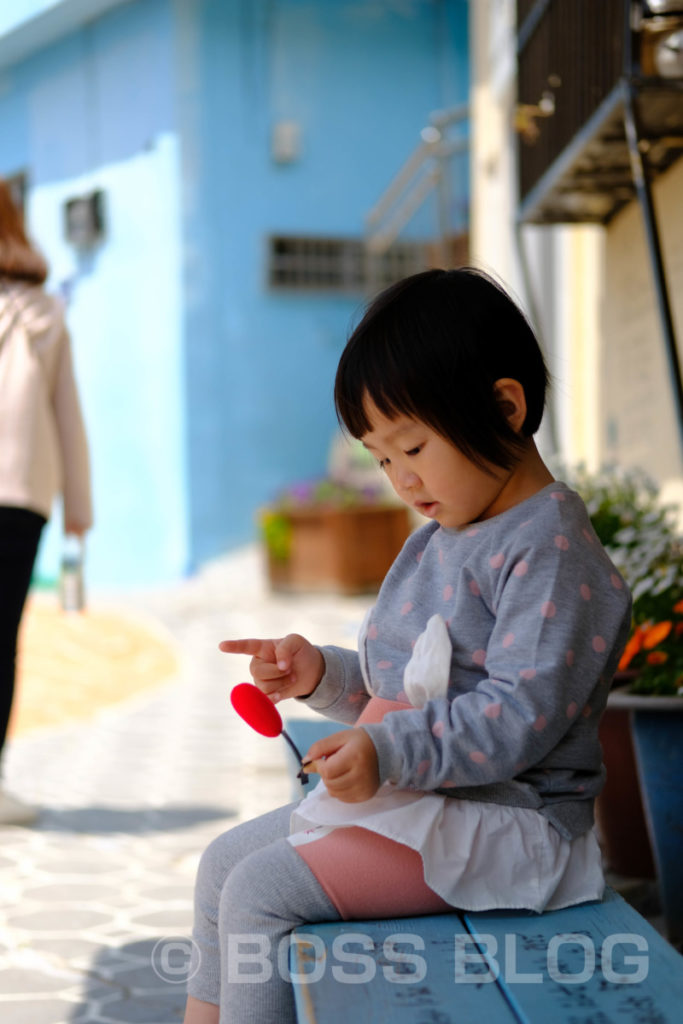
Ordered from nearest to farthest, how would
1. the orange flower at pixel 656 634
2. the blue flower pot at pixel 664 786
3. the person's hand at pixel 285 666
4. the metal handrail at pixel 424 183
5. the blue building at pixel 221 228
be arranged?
1. the person's hand at pixel 285 666
2. the blue flower pot at pixel 664 786
3. the orange flower at pixel 656 634
4. the metal handrail at pixel 424 183
5. the blue building at pixel 221 228

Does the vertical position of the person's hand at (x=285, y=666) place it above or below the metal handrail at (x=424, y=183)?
below

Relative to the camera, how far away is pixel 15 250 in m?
3.80

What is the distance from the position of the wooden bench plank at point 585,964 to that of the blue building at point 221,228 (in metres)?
10.6

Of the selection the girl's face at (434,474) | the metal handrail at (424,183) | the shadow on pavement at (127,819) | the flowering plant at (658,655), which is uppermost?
A: the metal handrail at (424,183)

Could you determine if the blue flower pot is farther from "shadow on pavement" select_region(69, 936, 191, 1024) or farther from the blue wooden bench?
"shadow on pavement" select_region(69, 936, 191, 1024)

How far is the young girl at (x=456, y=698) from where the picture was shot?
1426 millimetres

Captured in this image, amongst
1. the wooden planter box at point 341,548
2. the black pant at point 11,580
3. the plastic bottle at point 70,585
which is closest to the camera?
the black pant at point 11,580

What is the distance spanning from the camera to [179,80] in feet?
38.7

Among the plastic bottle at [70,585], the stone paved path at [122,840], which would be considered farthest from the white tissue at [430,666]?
the plastic bottle at [70,585]

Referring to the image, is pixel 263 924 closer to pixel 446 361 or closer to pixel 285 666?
pixel 285 666

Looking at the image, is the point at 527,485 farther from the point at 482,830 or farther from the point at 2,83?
the point at 2,83

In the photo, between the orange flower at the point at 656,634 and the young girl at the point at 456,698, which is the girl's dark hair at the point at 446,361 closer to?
the young girl at the point at 456,698

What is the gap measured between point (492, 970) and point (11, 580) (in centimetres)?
248

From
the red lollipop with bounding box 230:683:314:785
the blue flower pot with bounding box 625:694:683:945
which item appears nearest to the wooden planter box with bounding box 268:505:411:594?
the blue flower pot with bounding box 625:694:683:945
